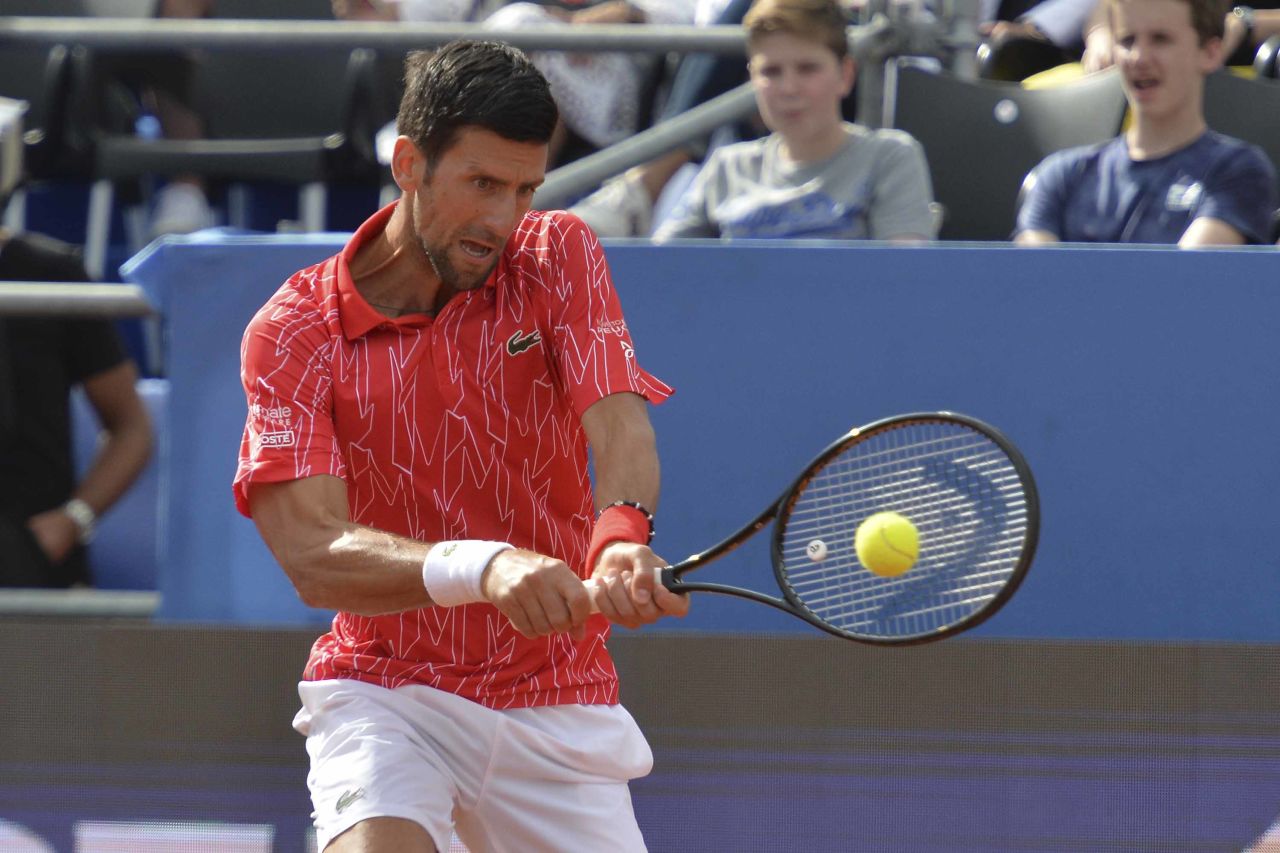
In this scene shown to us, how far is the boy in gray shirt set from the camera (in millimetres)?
4094

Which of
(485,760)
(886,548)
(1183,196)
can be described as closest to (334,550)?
(485,760)

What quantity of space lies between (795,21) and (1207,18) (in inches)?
36.4

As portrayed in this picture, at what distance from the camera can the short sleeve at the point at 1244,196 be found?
12.7 ft

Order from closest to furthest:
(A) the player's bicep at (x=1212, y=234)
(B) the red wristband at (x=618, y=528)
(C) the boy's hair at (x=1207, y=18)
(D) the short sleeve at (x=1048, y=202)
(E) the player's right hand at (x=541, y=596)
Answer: (E) the player's right hand at (x=541, y=596)
(B) the red wristband at (x=618, y=528)
(A) the player's bicep at (x=1212, y=234)
(C) the boy's hair at (x=1207, y=18)
(D) the short sleeve at (x=1048, y=202)

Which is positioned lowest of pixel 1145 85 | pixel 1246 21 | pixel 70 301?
pixel 70 301

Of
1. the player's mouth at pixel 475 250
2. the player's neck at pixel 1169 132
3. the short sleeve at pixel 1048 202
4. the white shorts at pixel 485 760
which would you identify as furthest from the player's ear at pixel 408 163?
the player's neck at pixel 1169 132

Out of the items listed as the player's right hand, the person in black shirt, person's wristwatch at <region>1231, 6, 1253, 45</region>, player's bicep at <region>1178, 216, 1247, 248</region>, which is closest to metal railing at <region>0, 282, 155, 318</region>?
the person in black shirt

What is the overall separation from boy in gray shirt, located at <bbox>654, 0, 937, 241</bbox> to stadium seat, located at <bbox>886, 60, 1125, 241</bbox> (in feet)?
1.07

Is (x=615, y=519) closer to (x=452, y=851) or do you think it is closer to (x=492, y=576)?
(x=492, y=576)

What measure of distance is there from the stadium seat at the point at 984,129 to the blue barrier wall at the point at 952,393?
104 centimetres

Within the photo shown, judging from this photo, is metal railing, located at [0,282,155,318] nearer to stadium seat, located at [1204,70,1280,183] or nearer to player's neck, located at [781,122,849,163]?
player's neck, located at [781,122,849,163]

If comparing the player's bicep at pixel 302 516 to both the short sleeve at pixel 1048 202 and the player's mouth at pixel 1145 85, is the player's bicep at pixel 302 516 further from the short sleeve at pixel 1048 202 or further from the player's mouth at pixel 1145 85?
the player's mouth at pixel 1145 85

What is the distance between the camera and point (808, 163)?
4.20 meters

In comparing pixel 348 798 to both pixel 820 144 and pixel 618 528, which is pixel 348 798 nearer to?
pixel 618 528
